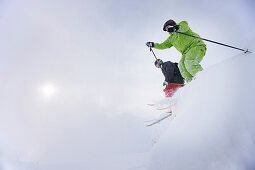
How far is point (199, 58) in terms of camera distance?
125 inches

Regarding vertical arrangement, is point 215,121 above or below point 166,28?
below

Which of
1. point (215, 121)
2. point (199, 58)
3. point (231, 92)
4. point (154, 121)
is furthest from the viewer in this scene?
point (154, 121)

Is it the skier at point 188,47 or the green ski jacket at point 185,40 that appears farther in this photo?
the green ski jacket at point 185,40

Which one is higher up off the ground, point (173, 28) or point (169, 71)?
point (173, 28)

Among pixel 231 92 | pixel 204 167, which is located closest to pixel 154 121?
pixel 231 92

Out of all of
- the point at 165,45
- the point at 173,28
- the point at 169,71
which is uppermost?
the point at 165,45

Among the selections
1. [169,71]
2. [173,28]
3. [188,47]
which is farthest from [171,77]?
[173,28]

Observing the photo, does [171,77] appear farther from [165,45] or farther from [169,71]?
[165,45]

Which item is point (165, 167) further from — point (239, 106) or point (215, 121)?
point (239, 106)

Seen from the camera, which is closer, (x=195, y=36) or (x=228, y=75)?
(x=228, y=75)

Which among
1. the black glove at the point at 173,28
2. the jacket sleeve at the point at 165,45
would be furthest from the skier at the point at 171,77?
the black glove at the point at 173,28

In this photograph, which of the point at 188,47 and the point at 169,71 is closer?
the point at 188,47

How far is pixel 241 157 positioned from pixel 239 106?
477mm

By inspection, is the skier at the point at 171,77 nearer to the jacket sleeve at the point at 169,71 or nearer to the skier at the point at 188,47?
the jacket sleeve at the point at 169,71
